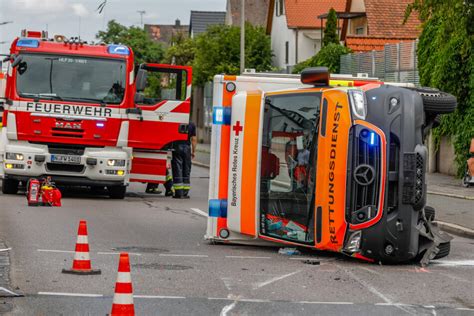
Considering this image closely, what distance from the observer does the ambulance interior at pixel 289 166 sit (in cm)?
1321

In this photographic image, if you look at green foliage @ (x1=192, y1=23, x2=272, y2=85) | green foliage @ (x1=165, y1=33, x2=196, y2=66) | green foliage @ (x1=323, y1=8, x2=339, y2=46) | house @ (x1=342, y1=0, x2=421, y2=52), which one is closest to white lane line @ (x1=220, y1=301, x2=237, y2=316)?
house @ (x1=342, y1=0, x2=421, y2=52)

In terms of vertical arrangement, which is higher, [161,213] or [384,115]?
[384,115]

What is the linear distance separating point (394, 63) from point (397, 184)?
80.0ft

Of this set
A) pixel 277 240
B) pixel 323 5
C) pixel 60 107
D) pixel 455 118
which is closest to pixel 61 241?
pixel 277 240

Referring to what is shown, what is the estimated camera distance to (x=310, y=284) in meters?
11.3

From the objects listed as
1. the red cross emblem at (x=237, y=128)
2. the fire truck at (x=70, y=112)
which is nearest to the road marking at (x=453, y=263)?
the red cross emblem at (x=237, y=128)

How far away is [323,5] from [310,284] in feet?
180

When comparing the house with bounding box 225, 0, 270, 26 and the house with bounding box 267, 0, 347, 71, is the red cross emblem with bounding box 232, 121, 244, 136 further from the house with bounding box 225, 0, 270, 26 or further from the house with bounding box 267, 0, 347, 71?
the house with bounding box 225, 0, 270, 26

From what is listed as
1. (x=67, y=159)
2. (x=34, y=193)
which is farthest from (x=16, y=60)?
(x=34, y=193)

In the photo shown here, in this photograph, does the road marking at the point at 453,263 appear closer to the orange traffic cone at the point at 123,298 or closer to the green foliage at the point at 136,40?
the orange traffic cone at the point at 123,298

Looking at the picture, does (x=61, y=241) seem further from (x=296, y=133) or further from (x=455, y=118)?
(x=455, y=118)

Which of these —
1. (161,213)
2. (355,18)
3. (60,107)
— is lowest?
(161,213)

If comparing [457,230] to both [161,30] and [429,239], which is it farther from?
[161,30]

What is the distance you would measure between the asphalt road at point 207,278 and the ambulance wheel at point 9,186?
597 centimetres
